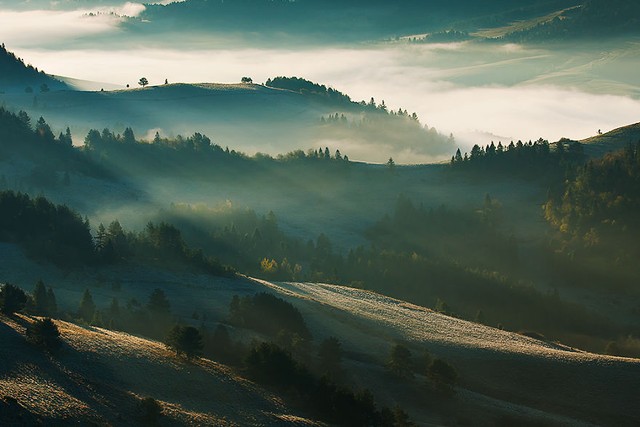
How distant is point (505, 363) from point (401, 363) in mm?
17515

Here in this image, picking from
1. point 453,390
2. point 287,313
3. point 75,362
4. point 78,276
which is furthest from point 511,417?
point 78,276

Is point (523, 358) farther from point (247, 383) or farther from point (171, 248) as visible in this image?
point (171, 248)

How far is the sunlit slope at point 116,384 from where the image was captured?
8831 cm

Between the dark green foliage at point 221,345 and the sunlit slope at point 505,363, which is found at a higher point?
the dark green foliage at point 221,345

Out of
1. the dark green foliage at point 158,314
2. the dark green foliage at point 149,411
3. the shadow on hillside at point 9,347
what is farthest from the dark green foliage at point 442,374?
the shadow on hillside at point 9,347

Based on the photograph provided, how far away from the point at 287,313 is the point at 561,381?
4436 cm

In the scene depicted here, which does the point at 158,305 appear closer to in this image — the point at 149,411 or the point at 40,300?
the point at 40,300

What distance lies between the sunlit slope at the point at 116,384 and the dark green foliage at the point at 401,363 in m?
25.6

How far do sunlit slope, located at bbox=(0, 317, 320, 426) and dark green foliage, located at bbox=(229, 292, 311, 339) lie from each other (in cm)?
2789

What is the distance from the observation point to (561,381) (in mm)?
129250

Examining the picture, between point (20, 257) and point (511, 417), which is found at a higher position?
point (20, 257)

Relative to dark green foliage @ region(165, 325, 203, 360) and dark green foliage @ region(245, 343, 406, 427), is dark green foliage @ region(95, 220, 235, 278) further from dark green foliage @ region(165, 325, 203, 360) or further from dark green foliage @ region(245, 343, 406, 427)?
dark green foliage @ region(245, 343, 406, 427)

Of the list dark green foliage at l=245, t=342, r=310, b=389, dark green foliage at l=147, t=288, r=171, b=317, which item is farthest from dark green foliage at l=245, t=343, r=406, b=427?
dark green foliage at l=147, t=288, r=171, b=317

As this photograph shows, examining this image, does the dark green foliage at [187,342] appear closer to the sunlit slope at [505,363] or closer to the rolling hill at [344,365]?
the rolling hill at [344,365]
